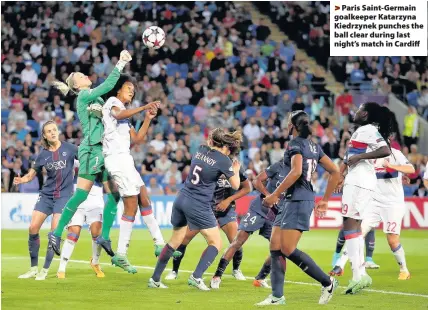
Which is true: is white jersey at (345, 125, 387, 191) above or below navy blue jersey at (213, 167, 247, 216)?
above

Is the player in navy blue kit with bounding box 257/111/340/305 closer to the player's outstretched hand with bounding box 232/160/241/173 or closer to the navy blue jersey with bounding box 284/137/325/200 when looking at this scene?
the navy blue jersey with bounding box 284/137/325/200

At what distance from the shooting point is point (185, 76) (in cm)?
2836

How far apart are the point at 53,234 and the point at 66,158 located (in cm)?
158

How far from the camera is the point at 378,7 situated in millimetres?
20172

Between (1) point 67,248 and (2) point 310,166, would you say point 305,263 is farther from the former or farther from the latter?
(1) point 67,248

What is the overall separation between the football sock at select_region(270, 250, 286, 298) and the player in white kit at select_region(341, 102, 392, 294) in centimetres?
153

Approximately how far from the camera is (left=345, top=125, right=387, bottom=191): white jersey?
11039mm

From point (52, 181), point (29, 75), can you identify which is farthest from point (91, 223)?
point (29, 75)

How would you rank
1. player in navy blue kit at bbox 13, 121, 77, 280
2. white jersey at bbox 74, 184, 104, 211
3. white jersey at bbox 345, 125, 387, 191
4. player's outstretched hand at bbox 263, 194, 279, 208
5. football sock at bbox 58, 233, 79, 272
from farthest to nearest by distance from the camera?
white jersey at bbox 74, 184, 104, 211 → player in navy blue kit at bbox 13, 121, 77, 280 → football sock at bbox 58, 233, 79, 272 → white jersey at bbox 345, 125, 387, 191 → player's outstretched hand at bbox 263, 194, 279, 208

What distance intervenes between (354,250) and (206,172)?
6.61ft

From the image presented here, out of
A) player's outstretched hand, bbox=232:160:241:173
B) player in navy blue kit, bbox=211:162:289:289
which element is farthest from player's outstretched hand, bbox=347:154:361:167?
player's outstretched hand, bbox=232:160:241:173

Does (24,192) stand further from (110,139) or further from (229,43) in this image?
(110,139)

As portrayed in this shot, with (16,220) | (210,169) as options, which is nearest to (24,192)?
(16,220)

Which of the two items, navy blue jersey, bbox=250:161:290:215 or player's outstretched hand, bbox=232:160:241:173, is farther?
navy blue jersey, bbox=250:161:290:215
